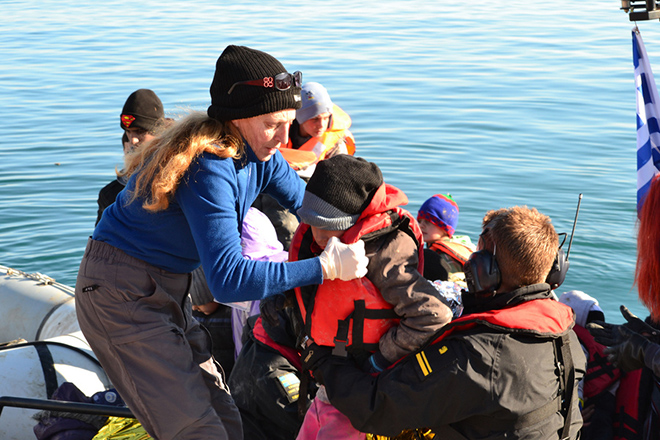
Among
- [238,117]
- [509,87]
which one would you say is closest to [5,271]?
[238,117]

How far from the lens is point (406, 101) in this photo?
44.8ft

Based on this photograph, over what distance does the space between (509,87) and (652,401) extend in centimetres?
1240

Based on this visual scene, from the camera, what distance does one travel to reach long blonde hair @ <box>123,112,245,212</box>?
2.46 meters

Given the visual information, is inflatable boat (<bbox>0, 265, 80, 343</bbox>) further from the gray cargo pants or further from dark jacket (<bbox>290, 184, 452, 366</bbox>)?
dark jacket (<bbox>290, 184, 452, 366</bbox>)

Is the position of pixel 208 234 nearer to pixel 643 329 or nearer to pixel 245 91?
pixel 245 91

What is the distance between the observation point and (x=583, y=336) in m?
3.16

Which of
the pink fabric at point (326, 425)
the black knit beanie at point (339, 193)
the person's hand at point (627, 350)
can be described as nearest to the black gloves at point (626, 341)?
the person's hand at point (627, 350)

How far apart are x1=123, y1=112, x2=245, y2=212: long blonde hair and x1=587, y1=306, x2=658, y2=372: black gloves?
1.60 metres

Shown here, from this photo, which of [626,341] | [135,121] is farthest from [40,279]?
[626,341]

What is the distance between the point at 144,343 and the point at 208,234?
19.2 inches

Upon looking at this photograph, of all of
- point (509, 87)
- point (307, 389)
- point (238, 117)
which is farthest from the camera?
point (509, 87)

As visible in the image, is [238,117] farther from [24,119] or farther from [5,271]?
[24,119]

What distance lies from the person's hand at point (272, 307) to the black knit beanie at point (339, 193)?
1.39 feet

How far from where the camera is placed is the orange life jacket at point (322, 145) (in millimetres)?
4129
